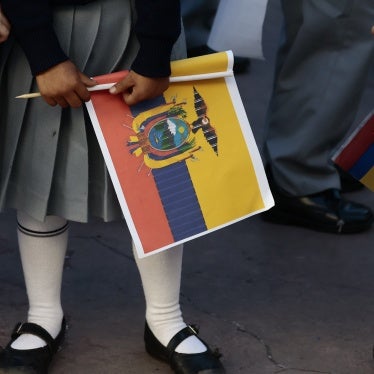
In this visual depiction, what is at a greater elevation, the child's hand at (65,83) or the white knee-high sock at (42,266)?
the child's hand at (65,83)

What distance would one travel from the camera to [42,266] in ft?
8.30

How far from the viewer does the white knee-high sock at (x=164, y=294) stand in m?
2.51

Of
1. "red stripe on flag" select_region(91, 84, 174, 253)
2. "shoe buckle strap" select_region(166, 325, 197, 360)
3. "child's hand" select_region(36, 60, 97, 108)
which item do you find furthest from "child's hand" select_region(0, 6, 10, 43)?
"shoe buckle strap" select_region(166, 325, 197, 360)

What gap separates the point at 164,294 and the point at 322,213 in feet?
3.58

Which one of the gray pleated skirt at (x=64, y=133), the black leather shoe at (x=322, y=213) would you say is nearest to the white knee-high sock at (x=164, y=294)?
the gray pleated skirt at (x=64, y=133)

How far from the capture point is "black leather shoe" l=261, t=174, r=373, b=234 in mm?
3502

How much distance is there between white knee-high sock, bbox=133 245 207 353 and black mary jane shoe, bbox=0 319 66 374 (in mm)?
253

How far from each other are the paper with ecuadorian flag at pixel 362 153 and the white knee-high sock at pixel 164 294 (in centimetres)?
45

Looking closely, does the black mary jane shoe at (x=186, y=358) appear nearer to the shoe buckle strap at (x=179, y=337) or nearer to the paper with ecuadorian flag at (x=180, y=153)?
the shoe buckle strap at (x=179, y=337)


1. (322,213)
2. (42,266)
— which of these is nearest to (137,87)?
(42,266)

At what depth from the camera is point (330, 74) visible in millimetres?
3387

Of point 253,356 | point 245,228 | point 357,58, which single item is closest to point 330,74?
point 357,58

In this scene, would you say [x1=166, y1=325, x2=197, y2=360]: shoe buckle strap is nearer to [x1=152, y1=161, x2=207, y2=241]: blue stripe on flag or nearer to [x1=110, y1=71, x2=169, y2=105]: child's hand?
[x1=152, y1=161, x2=207, y2=241]: blue stripe on flag

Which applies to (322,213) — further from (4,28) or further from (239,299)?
(4,28)
